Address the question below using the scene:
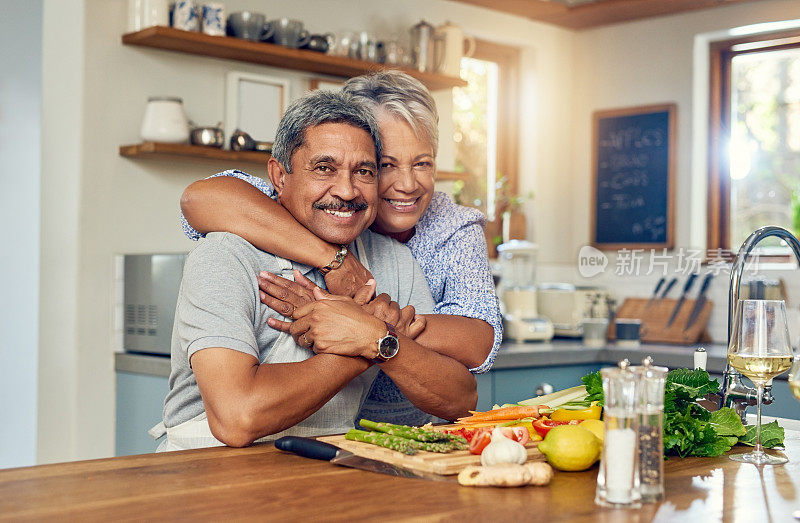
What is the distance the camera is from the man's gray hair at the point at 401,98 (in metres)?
1.98

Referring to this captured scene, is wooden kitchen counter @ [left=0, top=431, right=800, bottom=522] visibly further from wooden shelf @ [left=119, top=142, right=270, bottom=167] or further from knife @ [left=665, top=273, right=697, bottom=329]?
knife @ [left=665, top=273, right=697, bottom=329]

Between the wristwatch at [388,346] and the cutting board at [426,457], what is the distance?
21 centimetres

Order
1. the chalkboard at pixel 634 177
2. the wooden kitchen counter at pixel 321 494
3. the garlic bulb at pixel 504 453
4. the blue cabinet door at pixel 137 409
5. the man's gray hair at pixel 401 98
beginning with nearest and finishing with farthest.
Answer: the wooden kitchen counter at pixel 321 494 → the garlic bulb at pixel 504 453 → the man's gray hair at pixel 401 98 → the blue cabinet door at pixel 137 409 → the chalkboard at pixel 634 177

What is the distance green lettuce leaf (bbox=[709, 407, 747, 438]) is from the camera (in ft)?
5.10

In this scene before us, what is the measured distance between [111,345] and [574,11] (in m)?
2.79

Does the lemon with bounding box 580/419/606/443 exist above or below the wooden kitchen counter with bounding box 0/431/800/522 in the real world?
above

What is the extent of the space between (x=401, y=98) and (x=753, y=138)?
2.99 metres

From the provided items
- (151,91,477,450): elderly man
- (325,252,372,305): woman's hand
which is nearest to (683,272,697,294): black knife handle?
(151,91,477,450): elderly man

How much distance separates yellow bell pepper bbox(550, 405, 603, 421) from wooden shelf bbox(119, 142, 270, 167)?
2.02 m

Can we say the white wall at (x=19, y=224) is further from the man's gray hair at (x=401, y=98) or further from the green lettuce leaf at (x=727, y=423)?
the green lettuce leaf at (x=727, y=423)

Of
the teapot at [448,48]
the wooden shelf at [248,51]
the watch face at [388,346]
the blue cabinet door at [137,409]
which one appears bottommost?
the blue cabinet door at [137,409]

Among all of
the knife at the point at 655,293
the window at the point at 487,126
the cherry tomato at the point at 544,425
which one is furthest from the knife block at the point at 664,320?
the cherry tomato at the point at 544,425

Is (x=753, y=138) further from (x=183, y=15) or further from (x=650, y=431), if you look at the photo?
(x=650, y=431)

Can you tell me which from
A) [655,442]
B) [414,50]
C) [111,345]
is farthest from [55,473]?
[414,50]
